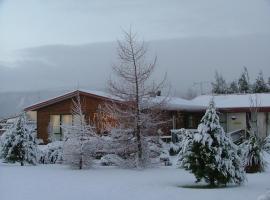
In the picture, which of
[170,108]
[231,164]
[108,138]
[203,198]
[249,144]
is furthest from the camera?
[170,108]

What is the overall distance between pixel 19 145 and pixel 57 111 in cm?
1105

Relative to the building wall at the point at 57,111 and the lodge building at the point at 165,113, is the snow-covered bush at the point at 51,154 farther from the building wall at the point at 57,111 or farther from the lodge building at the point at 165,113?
the building wall at the point at 57,111

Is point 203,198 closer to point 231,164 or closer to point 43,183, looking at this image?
point 231,164

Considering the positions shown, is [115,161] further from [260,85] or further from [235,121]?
[260,85]

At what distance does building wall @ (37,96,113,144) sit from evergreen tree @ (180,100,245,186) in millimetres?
15260

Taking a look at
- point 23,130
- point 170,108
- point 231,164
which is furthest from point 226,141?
point 170,108

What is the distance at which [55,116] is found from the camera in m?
30.6

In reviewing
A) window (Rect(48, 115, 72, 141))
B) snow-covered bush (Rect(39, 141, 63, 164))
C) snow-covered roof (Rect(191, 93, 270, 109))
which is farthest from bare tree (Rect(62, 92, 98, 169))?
snow-covered roof (Rect(191, 93, 270, 109))

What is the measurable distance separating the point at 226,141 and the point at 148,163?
218 inches

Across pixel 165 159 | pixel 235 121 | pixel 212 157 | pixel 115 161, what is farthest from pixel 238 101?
pixel 212 157

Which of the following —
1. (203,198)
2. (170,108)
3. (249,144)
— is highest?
(170,108)

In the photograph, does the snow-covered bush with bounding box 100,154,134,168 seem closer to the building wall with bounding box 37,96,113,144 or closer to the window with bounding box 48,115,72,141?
the building wall with bounding box 37,96,113,144

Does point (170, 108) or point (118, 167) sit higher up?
point (170, 108)

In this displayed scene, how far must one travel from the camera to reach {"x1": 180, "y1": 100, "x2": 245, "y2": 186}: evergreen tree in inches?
505
